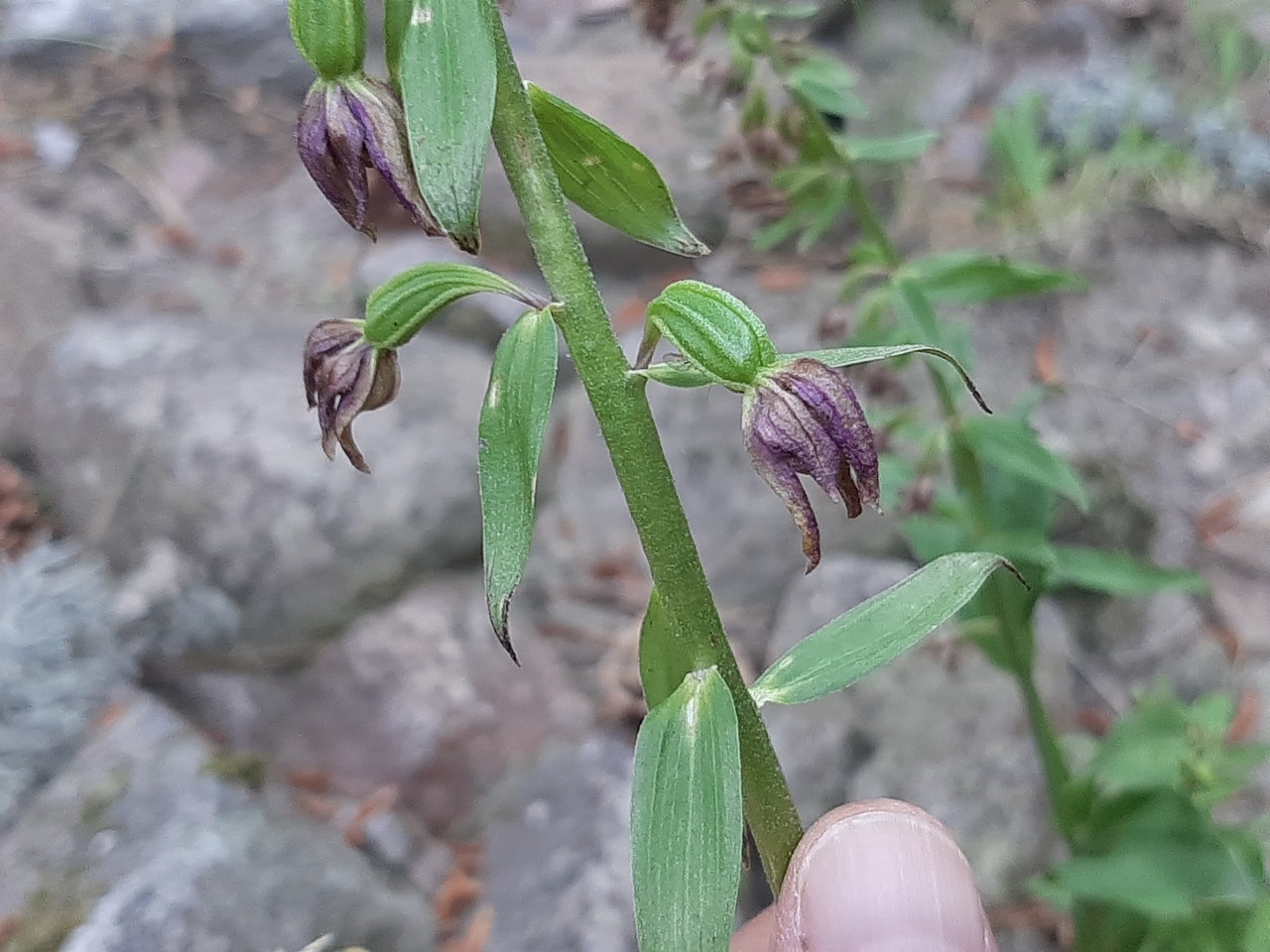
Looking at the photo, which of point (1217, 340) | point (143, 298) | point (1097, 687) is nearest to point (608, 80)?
point (143, 298)

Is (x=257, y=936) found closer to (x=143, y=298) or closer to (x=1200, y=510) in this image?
(x=143, y=298)

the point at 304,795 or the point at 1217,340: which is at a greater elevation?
the point at 1217,340

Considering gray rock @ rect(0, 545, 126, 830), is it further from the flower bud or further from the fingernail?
the flower bud

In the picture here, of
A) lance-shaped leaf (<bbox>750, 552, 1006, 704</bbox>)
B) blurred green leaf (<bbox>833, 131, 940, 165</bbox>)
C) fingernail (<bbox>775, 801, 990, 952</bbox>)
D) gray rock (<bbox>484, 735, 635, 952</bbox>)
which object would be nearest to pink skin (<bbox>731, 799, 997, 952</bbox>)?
fingernail (<bbox>775, 801, 990, 952</bbox>)

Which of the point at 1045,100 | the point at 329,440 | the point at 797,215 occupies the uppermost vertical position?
the point at 329,440

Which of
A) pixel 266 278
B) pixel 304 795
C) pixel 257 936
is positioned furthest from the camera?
pixel 266 278

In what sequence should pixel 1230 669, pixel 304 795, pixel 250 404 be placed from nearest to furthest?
1. pixel 304 795
2. pixel 1230 669
3. pixel 250 404
